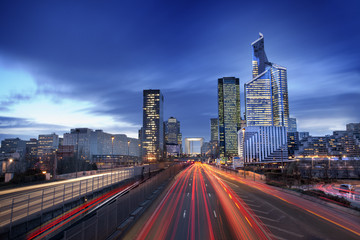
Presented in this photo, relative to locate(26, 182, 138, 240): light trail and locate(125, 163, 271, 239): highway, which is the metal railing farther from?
locate(26, 182, 138, 240): light trail

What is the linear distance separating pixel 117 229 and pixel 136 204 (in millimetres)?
6128

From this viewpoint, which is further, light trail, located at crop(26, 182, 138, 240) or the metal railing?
light trail, located at crop(26, 182, 138, 240)

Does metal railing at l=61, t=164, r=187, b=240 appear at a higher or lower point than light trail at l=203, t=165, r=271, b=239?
higher

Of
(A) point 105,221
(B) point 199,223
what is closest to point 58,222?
(A) point 105,221

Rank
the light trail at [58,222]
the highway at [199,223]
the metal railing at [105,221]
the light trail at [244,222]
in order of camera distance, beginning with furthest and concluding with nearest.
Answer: the light trail at [58,222] < the light trail at [244,222] < the highway at [199,223] < the metal railing at [105,221]

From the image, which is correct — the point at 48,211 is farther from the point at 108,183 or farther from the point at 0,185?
the point at 0,185

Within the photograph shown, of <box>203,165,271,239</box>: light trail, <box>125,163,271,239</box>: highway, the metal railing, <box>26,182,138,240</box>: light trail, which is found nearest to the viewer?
the metal railing

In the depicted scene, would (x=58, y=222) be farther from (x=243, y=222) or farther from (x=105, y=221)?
(x=243, y=222)

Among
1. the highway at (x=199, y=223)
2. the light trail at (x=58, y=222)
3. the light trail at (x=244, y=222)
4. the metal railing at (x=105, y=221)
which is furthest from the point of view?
the light trail at (x=58, y=222)

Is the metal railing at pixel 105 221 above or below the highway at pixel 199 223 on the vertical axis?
above

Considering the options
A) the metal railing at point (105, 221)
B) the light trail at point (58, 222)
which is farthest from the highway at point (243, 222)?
the light trail at point (58, 222)

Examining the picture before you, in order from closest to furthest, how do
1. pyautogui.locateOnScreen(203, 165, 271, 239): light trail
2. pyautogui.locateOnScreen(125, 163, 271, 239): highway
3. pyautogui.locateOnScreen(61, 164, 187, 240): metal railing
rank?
1. pyautogui.locateOnScreen(61, 164, 187, 240): metal railing
2. pyautogui.locateOnScreen(125, 163, 271, 239): highway
3. pyautogui.locateOnScreen(203, 165, 271, 239): light trail

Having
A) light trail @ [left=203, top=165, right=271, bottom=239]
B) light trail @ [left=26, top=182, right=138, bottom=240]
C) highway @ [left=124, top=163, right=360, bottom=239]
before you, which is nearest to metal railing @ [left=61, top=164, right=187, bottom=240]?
highway @ [left=124, top=163, right=360, bottom=239]

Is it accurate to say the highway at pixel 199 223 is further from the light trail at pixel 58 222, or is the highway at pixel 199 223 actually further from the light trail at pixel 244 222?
the light trail at pixel 58 222
